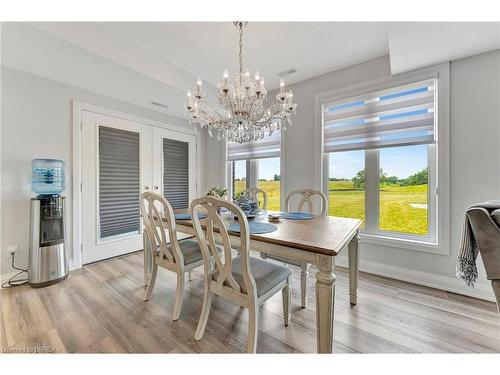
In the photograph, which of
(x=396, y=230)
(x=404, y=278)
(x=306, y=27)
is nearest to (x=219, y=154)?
(x=306, y=27)

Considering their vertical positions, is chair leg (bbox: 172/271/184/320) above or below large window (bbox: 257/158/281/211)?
below

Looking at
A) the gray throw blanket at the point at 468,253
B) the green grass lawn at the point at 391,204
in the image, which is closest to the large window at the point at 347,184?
the green grass lawn at the point at 391,204

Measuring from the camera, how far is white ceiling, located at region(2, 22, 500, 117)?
5.16 feet

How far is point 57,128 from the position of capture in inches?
93.1

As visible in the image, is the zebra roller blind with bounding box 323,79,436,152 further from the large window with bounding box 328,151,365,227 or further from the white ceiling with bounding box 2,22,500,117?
the white ceiling with bounding box 2,22,500,117

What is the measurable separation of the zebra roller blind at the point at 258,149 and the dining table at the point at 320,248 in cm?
165

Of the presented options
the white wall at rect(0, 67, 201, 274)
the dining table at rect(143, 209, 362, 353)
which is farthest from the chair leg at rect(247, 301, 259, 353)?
the white wall at rect(0, 67, 201, 274)

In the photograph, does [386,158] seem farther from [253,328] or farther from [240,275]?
[253,328]

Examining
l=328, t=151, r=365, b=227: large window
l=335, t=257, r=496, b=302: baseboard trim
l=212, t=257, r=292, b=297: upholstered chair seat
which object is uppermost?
l=328, t=151, r=365, b=227: large window

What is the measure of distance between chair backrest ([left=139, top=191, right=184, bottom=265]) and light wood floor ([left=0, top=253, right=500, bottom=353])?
0.47 meters

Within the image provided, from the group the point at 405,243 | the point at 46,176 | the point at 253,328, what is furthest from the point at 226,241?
the point at 46,176

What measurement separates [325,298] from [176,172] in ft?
10.6
